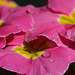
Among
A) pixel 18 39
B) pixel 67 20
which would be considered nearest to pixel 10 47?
pixel 18 39

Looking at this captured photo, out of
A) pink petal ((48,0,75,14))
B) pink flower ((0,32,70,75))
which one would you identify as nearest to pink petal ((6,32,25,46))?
pink flower ((0,32,70,75))

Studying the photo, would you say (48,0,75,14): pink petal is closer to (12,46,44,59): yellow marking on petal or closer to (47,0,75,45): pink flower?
(47,0,75,45): pink flower

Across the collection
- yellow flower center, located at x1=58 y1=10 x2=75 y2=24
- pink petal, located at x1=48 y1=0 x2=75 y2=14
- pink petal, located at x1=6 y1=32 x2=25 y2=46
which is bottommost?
pink petal, located at x1=6 y1=32 x2=25 y2=46

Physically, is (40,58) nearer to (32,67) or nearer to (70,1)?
(32,67)

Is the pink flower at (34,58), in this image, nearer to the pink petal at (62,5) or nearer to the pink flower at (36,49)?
the pink flower at (36,49)

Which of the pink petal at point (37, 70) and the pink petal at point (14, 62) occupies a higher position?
the pink petal at point (14, 62)

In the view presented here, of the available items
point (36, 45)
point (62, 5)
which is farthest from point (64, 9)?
point (36, 45)

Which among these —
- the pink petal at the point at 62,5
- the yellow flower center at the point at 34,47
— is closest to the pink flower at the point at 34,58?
the yellow flower center at the point at 34,47
